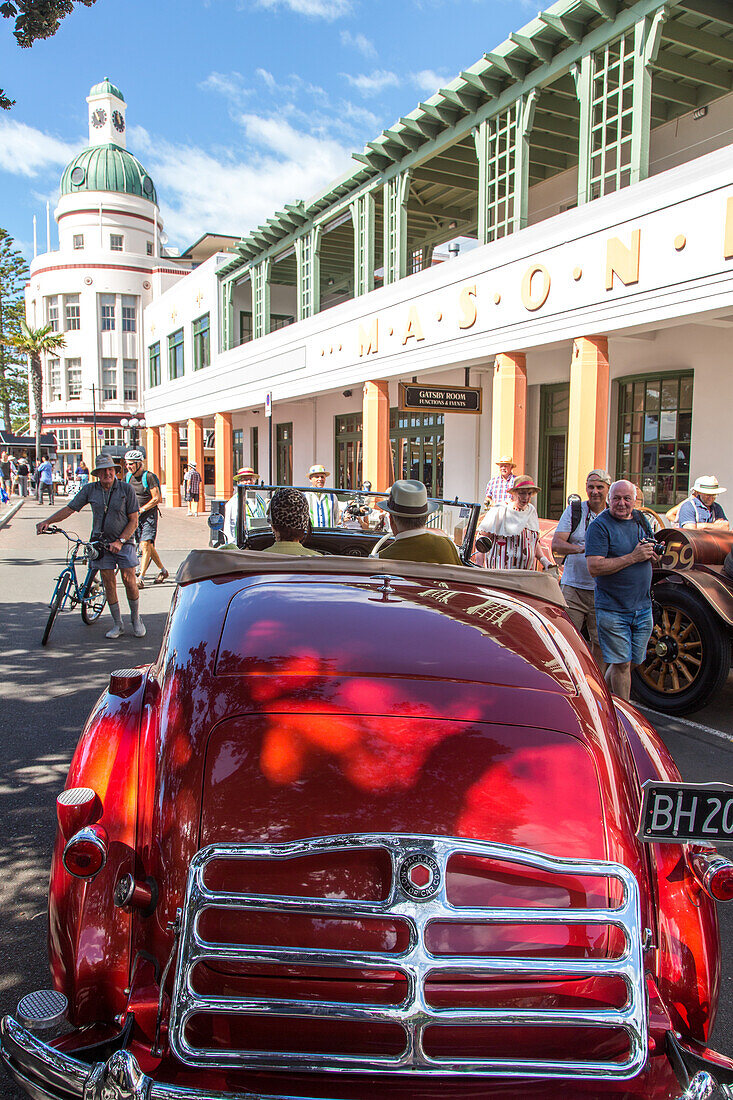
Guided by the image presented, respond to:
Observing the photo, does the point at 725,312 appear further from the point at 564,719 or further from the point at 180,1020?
the point at 180,1020

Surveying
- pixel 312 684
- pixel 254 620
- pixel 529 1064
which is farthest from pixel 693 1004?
pixel 254 620

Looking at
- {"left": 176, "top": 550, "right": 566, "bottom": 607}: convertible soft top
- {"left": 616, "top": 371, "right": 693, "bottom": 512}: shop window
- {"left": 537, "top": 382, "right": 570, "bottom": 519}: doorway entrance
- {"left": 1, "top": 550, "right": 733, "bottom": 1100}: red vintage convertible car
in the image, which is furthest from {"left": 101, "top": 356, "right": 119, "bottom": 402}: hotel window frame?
{"left": 1, "top": 550, "right": 733, "bottom": 1100}: red vintage convertible car

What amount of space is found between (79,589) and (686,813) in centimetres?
800

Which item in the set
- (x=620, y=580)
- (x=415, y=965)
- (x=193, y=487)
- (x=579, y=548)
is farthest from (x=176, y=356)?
(x=415, y=965)

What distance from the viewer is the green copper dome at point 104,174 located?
59531 millimetres

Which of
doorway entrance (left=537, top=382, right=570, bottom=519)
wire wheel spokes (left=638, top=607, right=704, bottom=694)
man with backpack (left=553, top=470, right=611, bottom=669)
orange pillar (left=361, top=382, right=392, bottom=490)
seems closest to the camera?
wire wheel spokes (left=638, top=607, right=704, bottom=694)

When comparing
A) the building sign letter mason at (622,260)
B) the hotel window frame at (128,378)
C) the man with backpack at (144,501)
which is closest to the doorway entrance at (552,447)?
the building sign letter mason at (622,260)

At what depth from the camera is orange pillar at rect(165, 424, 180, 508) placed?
34844 mm

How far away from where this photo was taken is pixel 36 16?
19.9 feet

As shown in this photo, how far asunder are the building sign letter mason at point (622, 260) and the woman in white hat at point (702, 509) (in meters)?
4.43

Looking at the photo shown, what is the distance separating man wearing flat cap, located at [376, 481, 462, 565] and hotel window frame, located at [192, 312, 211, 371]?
90.4 feet

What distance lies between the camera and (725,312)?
1022cm

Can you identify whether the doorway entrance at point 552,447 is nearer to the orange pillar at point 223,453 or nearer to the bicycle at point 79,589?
the bicycle at point 79,589

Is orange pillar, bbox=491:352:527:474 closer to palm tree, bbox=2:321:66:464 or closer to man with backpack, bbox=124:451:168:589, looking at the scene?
man with backpack, bbox=124:451:168:589
